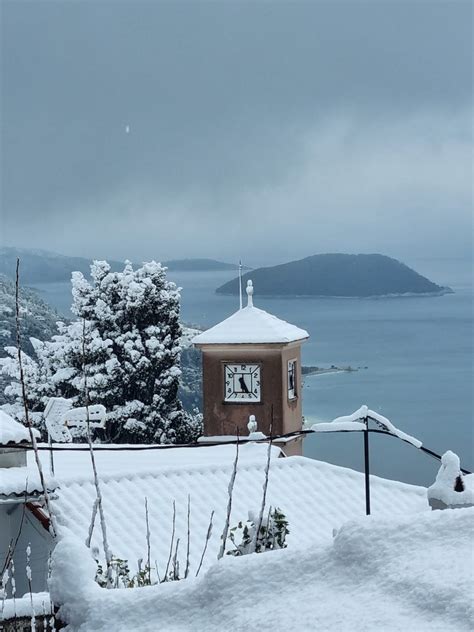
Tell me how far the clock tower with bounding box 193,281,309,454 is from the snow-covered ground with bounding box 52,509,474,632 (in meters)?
13.1

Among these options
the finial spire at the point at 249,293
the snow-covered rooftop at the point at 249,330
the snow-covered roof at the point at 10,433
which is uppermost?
the finial spire at the point at 249,293

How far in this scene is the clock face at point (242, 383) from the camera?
49.0ft

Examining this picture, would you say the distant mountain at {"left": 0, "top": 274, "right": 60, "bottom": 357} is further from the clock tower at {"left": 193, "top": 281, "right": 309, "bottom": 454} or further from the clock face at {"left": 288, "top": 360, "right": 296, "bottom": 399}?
the clock face at {"left": 288, "top": 360, "right": 296, "bottom": 399}

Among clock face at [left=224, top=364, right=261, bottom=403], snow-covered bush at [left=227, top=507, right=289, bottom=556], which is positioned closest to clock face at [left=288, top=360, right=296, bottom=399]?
clock face at [left=224, top=364, right=261, bottom=403]

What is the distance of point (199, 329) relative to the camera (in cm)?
2089

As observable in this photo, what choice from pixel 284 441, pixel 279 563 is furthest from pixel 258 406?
pixel 279 563

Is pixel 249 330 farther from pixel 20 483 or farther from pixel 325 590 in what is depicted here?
pixel 325 590

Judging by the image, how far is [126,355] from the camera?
62.2ft

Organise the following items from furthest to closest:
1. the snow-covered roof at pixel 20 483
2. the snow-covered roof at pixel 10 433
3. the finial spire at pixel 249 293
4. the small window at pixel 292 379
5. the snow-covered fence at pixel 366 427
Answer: the finial spire at pixel 249 293 → the small window at pixel 292 379 → the snow-covered roof at pixel 10 433 → the snow-covered roof at pixel 20 483 → the snow-covered fence at pixel 366 427

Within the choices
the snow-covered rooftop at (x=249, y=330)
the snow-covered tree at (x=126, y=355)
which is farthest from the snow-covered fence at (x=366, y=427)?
the snow-covered tree at (x=126, y=355)

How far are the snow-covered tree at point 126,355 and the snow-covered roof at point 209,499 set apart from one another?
8124 millimetres

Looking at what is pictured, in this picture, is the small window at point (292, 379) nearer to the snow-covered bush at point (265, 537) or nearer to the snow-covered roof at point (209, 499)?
the snow-covered roof at point (209, 499)

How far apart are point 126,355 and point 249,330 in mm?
4657

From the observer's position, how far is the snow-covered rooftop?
14758 millimetres
